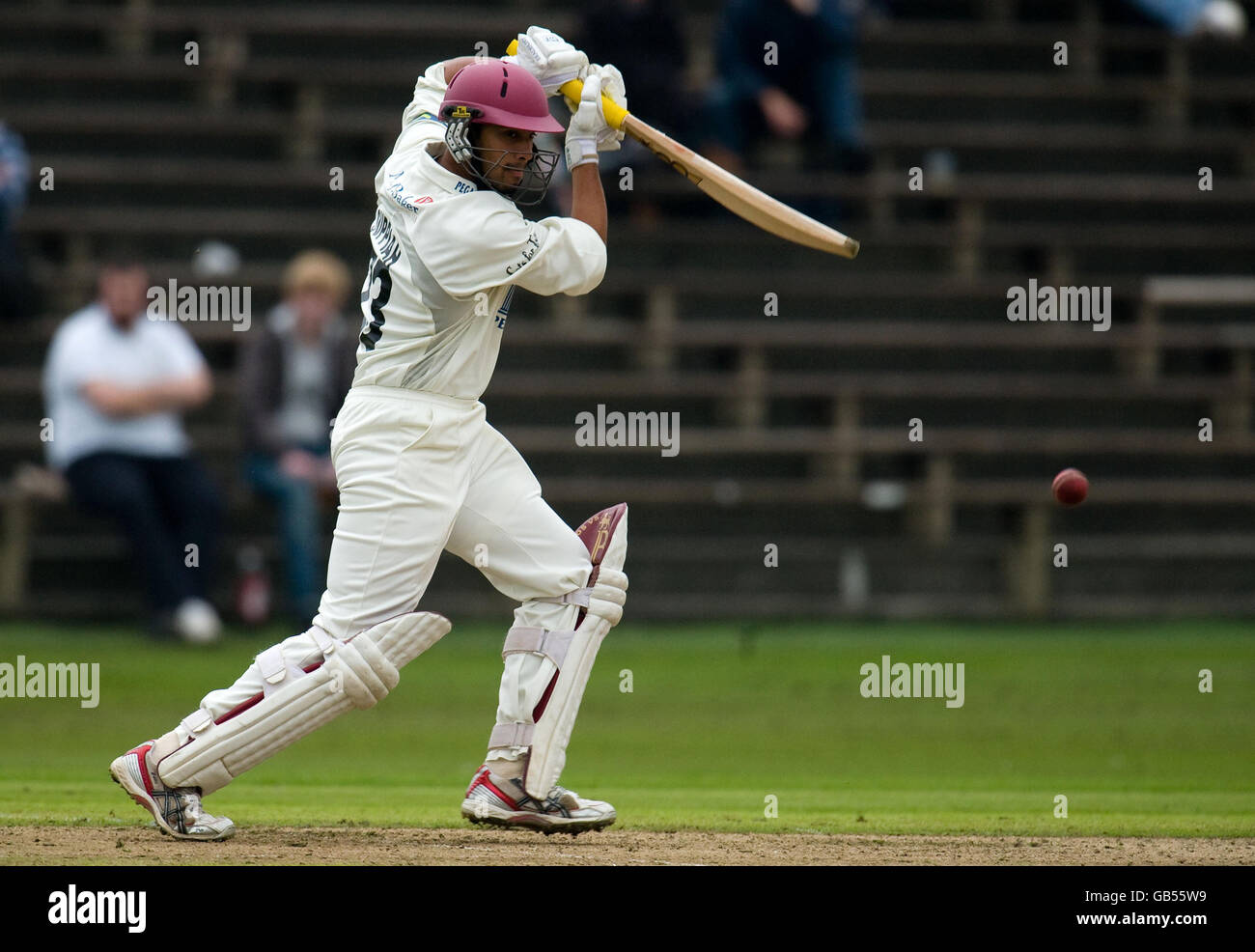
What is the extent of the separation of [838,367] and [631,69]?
2.59 metres

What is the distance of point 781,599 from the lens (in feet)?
39.3

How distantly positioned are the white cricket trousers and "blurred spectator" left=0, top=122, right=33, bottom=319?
7.09 metres

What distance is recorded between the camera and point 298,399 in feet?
36.6

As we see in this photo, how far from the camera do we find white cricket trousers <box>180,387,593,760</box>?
537 cm

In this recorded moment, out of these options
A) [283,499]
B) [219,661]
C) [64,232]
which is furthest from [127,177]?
[219,661]

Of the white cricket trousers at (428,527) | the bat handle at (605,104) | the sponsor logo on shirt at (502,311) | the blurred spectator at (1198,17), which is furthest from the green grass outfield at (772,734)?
the blurred spectator at (1198,17)

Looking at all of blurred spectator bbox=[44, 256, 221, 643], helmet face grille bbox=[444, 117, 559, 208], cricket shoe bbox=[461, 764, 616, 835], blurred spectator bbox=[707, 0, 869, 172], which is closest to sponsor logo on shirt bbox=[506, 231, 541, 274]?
helmet face grille bbox=[444, 117, 559, 208]

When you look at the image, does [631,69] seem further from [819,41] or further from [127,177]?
[127,177]

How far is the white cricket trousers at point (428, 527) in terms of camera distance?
537 cm

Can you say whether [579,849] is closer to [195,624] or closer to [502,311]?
[502,311]

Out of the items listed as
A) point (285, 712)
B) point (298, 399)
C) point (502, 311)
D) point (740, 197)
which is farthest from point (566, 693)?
point (298, 399)

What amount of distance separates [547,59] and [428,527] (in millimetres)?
1558

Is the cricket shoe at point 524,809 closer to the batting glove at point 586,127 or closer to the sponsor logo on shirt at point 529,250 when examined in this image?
the sponsor logo on shirt at point 529,250

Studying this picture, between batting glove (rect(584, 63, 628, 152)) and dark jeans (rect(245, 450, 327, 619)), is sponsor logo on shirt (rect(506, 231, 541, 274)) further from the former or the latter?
dark jeans (rect(245, 450, 327, 619))
